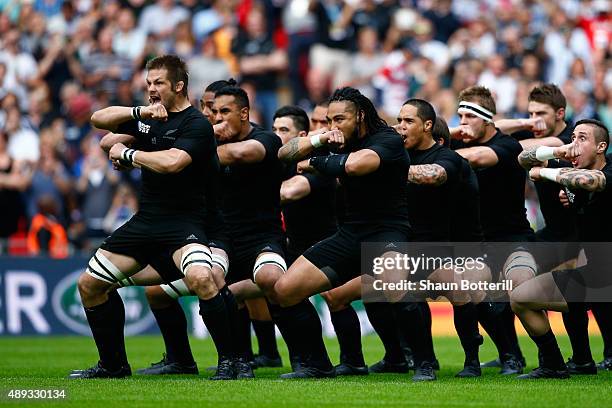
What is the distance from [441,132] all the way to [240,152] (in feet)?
7.55

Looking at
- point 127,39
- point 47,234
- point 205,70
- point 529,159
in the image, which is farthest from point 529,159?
point 127,39

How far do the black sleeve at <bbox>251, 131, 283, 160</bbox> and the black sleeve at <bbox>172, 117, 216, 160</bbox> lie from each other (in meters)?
1.10

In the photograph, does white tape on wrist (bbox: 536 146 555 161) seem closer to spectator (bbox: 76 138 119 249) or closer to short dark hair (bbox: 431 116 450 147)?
short dark hair (bbox: 431 116 450 147)

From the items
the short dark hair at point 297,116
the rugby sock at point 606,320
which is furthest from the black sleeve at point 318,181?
the rugby sock at point 606,320

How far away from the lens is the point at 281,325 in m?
12.3

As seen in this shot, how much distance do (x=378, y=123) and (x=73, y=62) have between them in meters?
12.7

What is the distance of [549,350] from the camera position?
11805 mm

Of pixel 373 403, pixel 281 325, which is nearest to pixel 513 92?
pixel 281 325

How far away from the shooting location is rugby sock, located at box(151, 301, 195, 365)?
1291 cm

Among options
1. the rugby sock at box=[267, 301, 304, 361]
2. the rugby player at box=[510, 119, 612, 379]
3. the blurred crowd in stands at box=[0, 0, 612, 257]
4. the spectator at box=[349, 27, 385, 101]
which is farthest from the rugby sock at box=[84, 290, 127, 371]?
the spectator at box=[349, 27, 385, 101]

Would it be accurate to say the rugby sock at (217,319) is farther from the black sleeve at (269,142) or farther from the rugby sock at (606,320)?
the rugby sock at (606,320)

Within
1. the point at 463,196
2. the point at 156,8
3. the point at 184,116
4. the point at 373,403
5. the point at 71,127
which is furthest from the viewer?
the point at 156,8

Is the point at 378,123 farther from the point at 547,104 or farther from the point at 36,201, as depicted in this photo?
the point at 36,201

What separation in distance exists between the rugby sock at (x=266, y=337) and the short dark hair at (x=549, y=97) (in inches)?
157
